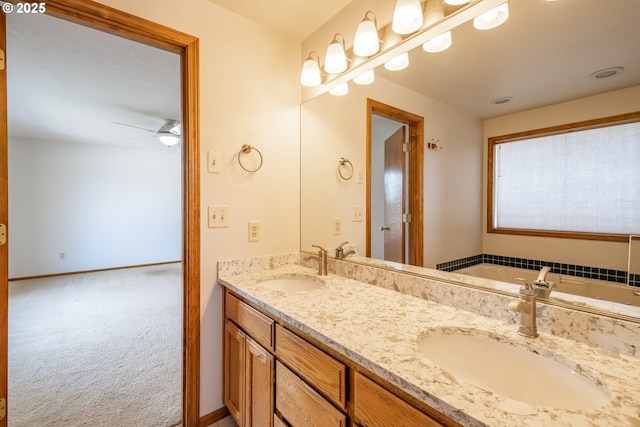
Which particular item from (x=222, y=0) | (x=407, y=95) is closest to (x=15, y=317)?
(x=222, y=0)

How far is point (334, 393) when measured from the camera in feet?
2.81

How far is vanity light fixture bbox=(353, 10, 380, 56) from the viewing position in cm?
139

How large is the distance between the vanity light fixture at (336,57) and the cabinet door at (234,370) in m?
1.52

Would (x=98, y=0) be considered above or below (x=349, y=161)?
above

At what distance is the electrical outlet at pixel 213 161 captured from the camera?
1573 millimetres

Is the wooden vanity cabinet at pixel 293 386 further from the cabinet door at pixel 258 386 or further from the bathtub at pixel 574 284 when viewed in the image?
the bathtub at pixel 574 284

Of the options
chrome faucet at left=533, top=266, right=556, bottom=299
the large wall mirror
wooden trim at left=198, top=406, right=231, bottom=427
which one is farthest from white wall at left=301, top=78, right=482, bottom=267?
wooden trim at left=198, top=406, right=231, bottom=427

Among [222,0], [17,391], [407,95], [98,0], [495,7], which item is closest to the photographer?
[495,7]

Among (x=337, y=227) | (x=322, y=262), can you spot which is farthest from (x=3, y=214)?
(x=337, y=227)

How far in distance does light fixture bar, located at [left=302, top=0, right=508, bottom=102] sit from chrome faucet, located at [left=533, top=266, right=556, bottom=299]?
3.07 ft

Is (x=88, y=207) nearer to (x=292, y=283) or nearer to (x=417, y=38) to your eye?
(x=292, y=283)

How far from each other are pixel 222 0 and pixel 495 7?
1.34 metres

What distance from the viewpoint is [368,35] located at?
1395mm

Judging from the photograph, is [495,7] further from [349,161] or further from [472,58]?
[349,161]
